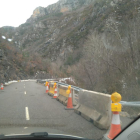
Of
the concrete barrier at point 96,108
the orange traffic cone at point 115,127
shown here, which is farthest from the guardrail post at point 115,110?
the concrete barrier at point 96,108

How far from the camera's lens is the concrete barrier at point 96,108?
5.85 meters

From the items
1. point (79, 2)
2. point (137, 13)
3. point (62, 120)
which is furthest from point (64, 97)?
point (79, 2)

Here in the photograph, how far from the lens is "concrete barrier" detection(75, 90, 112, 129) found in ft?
19.2

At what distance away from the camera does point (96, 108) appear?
6.65 m

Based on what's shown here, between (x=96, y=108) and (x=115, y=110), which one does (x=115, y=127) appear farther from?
(x=96, y=108)

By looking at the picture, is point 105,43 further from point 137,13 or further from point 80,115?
point 80,115

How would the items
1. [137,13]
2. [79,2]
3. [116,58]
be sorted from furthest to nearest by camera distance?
[79,2] < [116,58] < [137,13]

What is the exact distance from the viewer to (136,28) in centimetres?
1290

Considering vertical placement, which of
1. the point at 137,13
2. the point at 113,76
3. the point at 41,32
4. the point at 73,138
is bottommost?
the point at 113,76

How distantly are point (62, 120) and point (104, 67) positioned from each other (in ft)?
43.7

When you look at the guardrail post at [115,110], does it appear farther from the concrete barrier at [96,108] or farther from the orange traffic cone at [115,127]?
the concrete barrier at [96,108]

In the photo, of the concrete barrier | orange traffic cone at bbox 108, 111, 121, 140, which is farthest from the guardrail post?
the concrete barrier

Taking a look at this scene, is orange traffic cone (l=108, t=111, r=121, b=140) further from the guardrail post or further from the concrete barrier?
the concrete barrier

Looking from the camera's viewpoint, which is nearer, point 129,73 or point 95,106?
point 95,106
